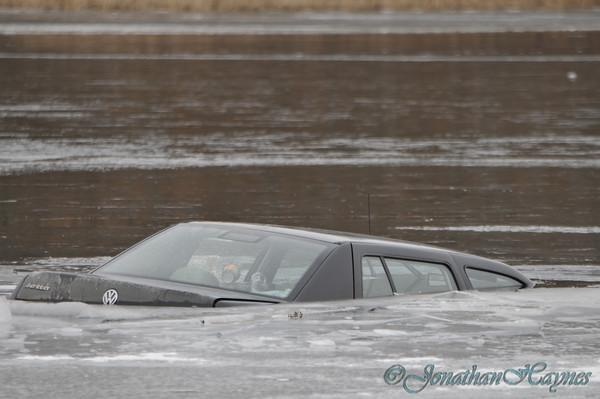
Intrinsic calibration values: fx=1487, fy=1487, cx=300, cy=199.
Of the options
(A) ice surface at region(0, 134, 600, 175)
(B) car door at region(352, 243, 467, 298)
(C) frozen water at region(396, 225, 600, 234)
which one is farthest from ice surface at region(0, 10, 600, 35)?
(B) car door at region(352, 243, 467, 298)

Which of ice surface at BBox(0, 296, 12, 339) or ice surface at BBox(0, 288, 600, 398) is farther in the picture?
ice surface at BBox(0, 296, 12, 339)

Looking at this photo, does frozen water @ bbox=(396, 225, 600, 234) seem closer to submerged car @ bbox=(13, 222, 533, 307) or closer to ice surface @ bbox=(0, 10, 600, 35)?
submerged car @ bbox=(13, 222, 533, 307)

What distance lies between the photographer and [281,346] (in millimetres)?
8922

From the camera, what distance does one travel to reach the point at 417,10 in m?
50.0

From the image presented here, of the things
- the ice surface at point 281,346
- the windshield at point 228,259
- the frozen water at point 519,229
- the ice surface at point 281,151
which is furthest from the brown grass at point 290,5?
the ice surface at point 281,346

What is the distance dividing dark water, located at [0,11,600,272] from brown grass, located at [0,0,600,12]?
988 cm

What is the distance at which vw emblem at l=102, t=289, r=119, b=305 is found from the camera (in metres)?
9.42

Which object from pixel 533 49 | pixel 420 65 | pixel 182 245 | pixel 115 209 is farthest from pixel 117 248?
pixel 533 49

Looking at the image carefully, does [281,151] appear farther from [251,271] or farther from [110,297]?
[110,297]

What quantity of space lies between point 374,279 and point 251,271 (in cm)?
87

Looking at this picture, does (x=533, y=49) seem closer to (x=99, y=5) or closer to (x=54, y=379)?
(x=99, y=5)

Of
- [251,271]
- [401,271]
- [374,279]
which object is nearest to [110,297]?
[251,271]

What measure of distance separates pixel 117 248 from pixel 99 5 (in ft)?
117

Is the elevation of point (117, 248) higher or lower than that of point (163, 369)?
lower
